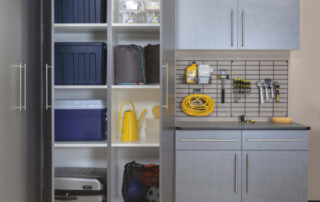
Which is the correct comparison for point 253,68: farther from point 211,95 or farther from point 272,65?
point 211,95

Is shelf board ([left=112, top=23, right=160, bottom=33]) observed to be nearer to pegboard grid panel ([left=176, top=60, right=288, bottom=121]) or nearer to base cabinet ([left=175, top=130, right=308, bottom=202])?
pegboard grid panel ([left=176, top=60, right=288, bottom=121])

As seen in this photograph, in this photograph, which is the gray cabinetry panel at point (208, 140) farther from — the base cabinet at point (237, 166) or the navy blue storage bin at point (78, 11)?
the navy blue storage bin at point (78, 11)

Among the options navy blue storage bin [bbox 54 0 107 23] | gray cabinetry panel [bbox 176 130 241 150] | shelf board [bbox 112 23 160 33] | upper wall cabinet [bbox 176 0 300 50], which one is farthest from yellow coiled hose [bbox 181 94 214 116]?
navy blue storage bin [bbox 54 0 107 23]

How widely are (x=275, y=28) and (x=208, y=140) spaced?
1224mm

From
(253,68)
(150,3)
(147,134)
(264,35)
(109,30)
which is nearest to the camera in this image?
(109,30)

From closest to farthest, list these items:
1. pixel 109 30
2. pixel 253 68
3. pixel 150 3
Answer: pixel 109 30 < pixel 150 3 < pixel 253 68

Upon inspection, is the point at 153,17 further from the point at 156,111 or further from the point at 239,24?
the point at 239,24

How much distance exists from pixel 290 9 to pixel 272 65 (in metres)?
0.59

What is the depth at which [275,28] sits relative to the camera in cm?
325

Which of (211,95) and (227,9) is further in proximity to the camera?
(211,95)

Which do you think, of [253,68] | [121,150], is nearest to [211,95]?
[253,68]

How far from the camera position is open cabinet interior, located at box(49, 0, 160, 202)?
2.60 metres

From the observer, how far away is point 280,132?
3094 mm

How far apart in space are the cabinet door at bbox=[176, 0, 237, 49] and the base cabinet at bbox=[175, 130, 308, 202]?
83 cm
